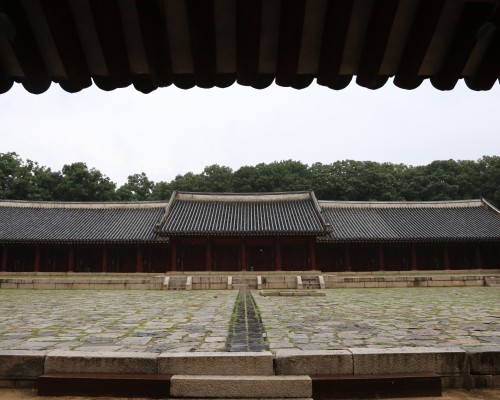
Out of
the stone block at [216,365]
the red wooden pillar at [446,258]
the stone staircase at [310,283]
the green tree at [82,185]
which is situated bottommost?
the stone staircase at [310,283]

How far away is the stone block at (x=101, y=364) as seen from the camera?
4359 millimetres

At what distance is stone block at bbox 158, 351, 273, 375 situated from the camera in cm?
432

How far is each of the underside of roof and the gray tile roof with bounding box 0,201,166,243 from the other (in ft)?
78.9

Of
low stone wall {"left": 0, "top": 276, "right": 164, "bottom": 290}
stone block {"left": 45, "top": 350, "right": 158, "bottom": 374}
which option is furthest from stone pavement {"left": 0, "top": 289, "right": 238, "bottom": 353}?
low stone wall {"left": 0, "top": 276, "right": 164, "bottom": 290}

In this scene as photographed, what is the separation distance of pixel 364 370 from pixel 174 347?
246 cm

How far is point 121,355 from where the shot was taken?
449cm

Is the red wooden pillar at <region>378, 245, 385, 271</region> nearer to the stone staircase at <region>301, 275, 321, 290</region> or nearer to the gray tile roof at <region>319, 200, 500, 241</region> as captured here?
the gray tile roof at <region>319, 200, 500, 241</region>

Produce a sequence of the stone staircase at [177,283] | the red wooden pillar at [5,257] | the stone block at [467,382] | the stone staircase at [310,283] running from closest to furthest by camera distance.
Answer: the stone block at [467,382] < the stone staircase at [177,283] < the stone staircase at [310,283] < the red wooden pillar at [5,257]

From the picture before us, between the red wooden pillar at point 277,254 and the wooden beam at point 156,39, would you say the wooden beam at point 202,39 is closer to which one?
the wooden beam at point 156,39

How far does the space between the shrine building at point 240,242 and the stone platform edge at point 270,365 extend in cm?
2136

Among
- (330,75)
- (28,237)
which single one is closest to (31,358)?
(330,75)

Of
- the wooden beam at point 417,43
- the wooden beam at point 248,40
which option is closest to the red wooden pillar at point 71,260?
the wooden beam at point 248,40

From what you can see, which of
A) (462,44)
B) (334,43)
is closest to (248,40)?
(334,43)

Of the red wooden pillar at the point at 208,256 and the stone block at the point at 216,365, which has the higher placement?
the red wooden pillar at the point at 208,256
